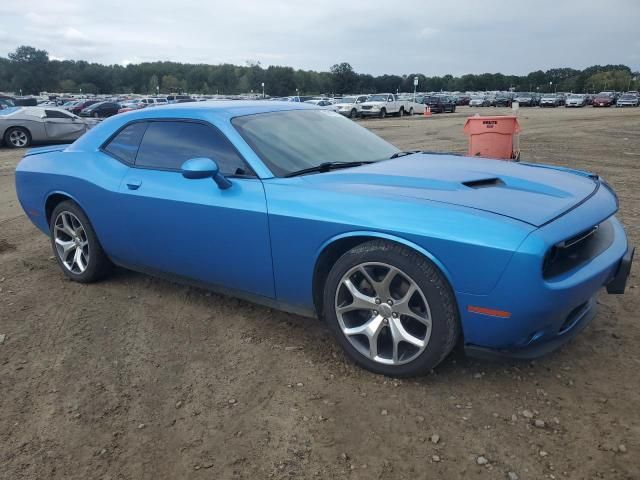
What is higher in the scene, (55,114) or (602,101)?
(55,114)

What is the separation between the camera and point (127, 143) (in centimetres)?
410

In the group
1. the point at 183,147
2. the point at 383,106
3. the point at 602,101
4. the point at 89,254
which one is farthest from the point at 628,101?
the point at 89,254

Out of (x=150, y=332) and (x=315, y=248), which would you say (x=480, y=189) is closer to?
(x=315, y=248)

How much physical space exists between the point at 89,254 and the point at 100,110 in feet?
103

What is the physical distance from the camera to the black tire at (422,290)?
2.62m

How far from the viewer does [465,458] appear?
2287 millimetres

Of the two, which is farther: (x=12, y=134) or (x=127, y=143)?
(x=12, y=134)

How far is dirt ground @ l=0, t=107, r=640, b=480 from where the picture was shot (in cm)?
230

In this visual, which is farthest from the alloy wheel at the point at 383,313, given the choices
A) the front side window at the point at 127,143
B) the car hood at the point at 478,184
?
the front side window at the point at 127,143

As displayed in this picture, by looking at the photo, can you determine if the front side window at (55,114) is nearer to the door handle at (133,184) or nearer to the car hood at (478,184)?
the door handle at (133,184)

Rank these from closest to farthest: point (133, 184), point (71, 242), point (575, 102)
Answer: point (133, 184), point (71, 242), point (575, 102)

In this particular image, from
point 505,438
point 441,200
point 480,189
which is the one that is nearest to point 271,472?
point 505,438

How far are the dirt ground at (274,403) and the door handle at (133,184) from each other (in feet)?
2.94

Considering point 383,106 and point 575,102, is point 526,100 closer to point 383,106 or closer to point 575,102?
point 575,102
